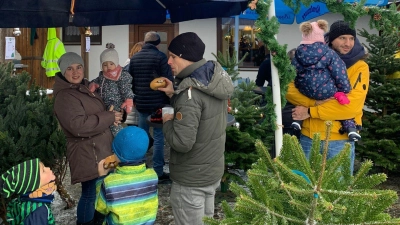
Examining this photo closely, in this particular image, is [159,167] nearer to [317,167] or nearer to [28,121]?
[28,121]

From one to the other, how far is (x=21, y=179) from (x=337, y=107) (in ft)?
7.88

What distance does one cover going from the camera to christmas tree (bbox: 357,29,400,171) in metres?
6.18

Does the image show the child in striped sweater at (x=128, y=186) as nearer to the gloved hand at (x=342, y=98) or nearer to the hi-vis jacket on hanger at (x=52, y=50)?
the gloved hand at (x=342, y=98)

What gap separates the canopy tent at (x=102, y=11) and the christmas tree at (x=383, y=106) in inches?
112

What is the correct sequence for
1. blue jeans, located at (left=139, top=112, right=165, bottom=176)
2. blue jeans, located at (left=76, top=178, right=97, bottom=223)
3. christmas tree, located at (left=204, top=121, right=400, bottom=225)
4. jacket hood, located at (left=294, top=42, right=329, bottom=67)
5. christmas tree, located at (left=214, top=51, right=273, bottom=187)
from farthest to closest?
blue jeans, located at (left=139, top=112, right=165, bottom=176) < christmas tree, located at (left=214, top=51, right=273, bottom=187) < blue jeans, located at (left=76, top=178, right=97, bottom=223) < jacket hood, located at (left=294, top=42, right=329, bottom=67) < christmas tree, located at (left=204, top=121, right=400, bottom=225)

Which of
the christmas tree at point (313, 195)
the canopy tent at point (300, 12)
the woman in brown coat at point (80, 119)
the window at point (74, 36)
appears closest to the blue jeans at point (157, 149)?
the canopy tent at point (300, 12)

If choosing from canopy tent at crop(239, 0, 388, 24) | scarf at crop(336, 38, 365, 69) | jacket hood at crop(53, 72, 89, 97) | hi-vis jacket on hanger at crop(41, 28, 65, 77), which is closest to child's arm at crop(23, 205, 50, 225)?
jacket hood at crop(53, 72, 89, 97)

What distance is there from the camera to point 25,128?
391 cm

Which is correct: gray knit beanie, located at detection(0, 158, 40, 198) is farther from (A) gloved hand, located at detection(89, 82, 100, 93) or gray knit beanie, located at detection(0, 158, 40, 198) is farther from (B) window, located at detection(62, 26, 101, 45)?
(B) window, located at detection(62, 26, 101, 45)

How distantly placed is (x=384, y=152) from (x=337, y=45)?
3.08 meters

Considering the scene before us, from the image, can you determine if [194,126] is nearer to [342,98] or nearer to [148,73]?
[342,98]

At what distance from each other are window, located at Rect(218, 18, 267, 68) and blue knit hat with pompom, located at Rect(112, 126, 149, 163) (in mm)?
9295

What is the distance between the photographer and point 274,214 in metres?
1.77

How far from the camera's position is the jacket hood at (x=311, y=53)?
3.52 metres
